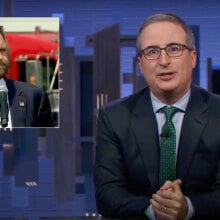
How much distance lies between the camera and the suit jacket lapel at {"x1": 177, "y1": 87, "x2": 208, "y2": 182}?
1725 millimetres

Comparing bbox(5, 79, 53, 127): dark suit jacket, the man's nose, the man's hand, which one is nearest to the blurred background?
bbox(5, 79, 53, 127): dark suit jacket

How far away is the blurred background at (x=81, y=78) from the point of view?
3.00m

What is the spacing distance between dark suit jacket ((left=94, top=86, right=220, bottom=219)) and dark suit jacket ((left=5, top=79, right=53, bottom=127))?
46.8 inches

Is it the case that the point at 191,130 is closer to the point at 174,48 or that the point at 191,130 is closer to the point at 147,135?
the point at 147,135

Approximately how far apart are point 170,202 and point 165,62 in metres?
0.46

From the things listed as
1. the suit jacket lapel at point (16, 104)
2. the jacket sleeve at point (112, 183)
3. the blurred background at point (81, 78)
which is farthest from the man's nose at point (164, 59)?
the suit jacket lapel at point (16, 104)

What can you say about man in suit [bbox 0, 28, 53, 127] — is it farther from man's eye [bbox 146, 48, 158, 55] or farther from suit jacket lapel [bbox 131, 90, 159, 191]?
man's eye [bbox 146, 48, 158, 55]

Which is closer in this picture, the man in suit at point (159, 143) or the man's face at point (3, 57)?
the man in suit at point (159, 143)

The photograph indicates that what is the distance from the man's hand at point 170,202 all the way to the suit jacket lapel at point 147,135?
0.11m

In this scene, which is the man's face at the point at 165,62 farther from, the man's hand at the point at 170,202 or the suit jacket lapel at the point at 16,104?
the suit jacket lapel at the point at 16,104

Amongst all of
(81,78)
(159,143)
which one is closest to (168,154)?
(159,143)

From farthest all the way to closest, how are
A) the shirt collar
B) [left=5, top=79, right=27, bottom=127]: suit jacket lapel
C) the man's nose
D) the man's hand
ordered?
[left=5, top=79, right=27, bottom=127]: suit jacket lapel → the shirt collar → the man's nose → the man's hand

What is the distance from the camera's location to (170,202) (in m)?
1.59

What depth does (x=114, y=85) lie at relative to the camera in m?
3.00
